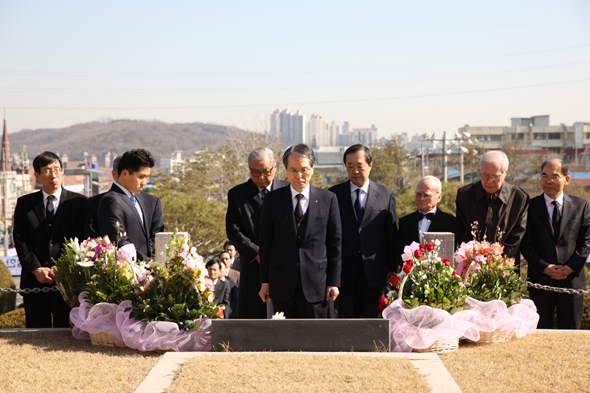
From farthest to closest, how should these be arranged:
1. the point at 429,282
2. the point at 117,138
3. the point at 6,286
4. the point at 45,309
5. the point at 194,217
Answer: the point at 117,138 < the point at 194,217 < the point at 6,286 < the point at 45,309 < the point at 429,282

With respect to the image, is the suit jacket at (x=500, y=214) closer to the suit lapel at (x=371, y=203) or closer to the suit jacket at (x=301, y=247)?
the suit lapel at (x=371, y=203)

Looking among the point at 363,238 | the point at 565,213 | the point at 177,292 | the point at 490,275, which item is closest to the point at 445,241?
the point at 490,275

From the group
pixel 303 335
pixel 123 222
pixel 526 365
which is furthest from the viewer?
pixel 123 222

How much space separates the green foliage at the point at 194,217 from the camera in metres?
15.6

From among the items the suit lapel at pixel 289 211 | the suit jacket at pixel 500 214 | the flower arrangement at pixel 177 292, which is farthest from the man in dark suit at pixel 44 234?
the suit jacket at pixel 500 214

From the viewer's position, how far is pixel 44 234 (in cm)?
447

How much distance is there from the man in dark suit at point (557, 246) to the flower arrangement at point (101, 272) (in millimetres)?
3157

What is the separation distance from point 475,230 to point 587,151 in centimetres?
6580

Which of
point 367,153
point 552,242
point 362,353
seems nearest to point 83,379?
point 362,353

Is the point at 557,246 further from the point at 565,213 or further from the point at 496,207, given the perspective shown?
the point at 496,207

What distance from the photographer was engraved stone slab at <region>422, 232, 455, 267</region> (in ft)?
12.6

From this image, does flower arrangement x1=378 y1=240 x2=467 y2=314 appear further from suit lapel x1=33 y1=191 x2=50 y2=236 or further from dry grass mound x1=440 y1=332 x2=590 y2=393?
suit lapel x1=33 y1=191 x2=50 y2=236

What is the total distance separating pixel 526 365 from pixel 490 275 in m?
0.77

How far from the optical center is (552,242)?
175 inches
